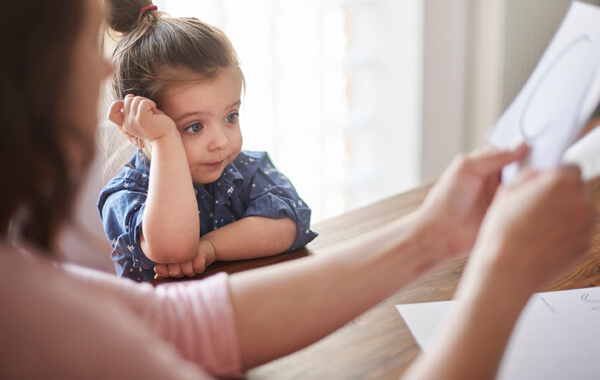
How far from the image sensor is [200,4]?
2.16 meters

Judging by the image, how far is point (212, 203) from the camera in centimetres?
115

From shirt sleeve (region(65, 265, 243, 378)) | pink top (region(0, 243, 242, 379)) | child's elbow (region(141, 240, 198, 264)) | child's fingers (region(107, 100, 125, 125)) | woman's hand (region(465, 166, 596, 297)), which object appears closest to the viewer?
pink top (region(0, 243, 242, 379))

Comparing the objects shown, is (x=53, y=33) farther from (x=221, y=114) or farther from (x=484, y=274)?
(x=221, y=114)

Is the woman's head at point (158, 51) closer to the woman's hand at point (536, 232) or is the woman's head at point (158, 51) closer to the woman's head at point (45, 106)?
the woman's head at point (45, 106)

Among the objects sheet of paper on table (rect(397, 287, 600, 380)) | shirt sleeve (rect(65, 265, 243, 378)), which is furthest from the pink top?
sheet of paper on table (rect(397, 287, 600, 380))

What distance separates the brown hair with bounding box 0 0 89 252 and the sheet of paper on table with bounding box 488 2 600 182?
16.9 inches

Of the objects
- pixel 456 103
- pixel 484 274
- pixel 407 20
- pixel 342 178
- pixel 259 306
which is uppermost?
pixel 484 274

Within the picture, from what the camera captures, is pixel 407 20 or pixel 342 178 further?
pixel 342 178

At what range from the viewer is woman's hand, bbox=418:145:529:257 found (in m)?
0.67

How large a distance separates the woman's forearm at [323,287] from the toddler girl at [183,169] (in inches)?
12.8

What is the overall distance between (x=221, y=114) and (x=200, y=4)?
123cm

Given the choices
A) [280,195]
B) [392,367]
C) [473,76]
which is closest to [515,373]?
[392,367]

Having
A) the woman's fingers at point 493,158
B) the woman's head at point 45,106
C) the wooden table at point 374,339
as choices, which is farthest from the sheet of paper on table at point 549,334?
the woman's head at point 45,106

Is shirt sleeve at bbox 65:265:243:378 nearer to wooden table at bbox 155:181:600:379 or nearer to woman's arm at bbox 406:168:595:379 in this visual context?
wooden table at bbox 155:181:600:379
